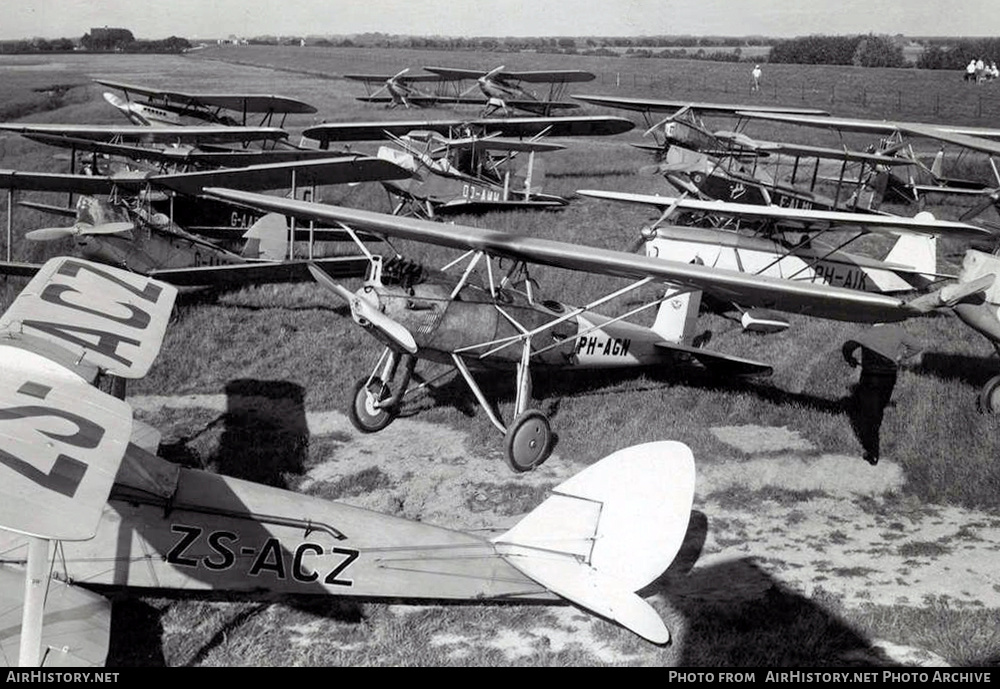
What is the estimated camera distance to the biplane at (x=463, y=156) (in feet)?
53.9

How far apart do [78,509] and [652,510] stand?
9.13 ft

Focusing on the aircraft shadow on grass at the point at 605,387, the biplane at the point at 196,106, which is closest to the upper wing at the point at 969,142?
the aircraft shadow on grass at the point at 605,387

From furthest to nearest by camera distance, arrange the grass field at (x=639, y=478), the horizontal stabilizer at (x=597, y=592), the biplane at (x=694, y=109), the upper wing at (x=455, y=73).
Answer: the upper wing at (x=455, y=73), the biplane at (x=694, y=109), the grass field at (x=639, y=478), the horizontal stabilizer at (x=597, y=592)

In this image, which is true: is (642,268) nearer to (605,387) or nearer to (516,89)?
(605,387)

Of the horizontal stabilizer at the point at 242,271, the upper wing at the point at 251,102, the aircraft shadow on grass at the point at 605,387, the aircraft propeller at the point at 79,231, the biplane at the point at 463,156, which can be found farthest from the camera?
the upper wing at the point at 251,102

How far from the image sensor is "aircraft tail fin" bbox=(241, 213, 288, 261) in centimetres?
1195

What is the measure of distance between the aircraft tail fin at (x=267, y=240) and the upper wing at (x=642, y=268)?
330cm

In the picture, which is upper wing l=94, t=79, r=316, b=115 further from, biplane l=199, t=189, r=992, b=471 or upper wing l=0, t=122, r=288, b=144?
biplane l=199, t=189, r=992, b=471

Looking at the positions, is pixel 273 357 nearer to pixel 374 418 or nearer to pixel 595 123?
pixel 374 418

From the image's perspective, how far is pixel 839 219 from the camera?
Answer: 32.9 ft

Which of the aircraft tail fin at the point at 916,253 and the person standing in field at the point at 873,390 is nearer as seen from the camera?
the person standing in field at the point at 873,390

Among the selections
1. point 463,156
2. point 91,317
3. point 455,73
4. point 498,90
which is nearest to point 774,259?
point 463,156

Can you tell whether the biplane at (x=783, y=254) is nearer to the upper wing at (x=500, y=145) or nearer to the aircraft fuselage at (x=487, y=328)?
the aircraft fuselage at (x=487, y=328)
